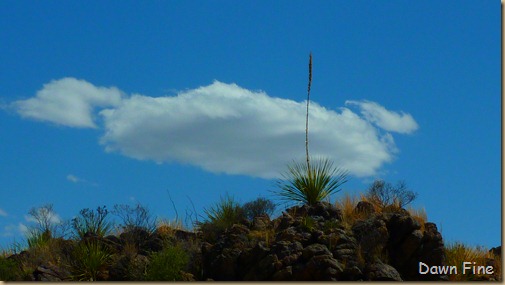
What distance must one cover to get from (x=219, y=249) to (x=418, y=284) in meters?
4.79

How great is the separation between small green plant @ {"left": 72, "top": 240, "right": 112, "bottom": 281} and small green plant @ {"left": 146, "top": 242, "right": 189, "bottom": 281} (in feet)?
6.32

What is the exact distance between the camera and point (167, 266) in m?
16.9

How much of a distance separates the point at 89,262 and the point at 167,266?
8.53 feet

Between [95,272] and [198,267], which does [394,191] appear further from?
[95,272]

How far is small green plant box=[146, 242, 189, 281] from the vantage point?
16.8 metres

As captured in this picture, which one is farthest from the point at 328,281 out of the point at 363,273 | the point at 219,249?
the point at 219,249

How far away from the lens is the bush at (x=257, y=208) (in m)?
20.4

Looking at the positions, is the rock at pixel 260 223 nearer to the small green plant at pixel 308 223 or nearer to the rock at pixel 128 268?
the small green plant at pixel 308 223

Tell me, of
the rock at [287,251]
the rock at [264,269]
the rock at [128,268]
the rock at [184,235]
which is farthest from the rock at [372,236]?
the rock at [128,268]

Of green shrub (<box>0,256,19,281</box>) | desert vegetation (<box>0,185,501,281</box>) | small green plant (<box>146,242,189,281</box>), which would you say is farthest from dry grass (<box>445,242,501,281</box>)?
green shrub (<box>0,256,19,281</box>)

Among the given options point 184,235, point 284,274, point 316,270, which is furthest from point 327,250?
point 184,235

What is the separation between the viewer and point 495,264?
18.6 meters

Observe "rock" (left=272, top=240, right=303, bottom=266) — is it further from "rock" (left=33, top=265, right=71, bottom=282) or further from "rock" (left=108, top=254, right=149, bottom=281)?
"rock" (left=33, top=265, right=71, bottom=282)

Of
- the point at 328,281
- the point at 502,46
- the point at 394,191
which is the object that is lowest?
the point at 328,281
